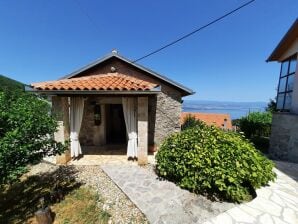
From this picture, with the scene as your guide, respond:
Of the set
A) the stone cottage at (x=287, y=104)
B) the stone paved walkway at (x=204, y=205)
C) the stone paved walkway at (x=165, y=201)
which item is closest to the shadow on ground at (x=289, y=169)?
the stone paved walkway at (x=204, y=205)

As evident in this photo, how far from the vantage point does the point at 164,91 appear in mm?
10539

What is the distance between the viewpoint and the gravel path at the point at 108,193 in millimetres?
4389

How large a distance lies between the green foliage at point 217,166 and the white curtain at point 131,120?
2429 millimetres

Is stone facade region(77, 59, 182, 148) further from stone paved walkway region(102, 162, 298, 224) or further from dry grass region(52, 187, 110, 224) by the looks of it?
dry grass region(52, 187, 110, 224)

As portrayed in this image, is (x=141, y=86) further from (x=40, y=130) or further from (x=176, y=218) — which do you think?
(x=176, y=218)

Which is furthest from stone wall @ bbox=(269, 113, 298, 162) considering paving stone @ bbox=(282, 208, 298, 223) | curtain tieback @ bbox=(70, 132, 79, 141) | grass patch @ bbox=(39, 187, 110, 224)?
curtain tieback @ bbox=(70, 132, 79, 141)

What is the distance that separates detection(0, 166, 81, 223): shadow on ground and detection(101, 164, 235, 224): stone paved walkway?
1.72 meters

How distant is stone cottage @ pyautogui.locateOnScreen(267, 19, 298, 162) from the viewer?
862cm

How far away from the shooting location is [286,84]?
1009 cm

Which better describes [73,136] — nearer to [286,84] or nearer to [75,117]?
[75,117]

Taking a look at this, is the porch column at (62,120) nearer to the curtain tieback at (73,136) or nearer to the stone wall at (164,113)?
the curtain tieback at (73,136)

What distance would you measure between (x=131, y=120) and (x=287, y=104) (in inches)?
355

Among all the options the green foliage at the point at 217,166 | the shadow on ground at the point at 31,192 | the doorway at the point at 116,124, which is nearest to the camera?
the shadow on ground at the point at 31,192

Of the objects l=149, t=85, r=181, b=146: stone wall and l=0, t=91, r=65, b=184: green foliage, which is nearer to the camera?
l=0, t=91, r=65, b=184: green foliage
